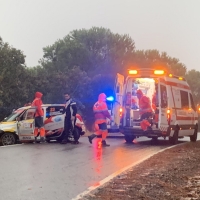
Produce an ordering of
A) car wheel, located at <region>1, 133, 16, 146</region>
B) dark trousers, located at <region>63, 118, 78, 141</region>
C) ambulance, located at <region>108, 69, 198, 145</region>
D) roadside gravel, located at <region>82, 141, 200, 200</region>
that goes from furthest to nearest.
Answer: ambulance, located at <region>108, 69, 198, 145</region>
dark trousers, located at <region>63, 118, 78, 141</region>
car wheel, located at <region>1, 133, 16, 146</region>
roadside gravel, located at <region>82, 141, 200, 200</region>

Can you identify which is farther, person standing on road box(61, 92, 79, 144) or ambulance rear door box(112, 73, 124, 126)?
ambulance rear door box(112, 73, 124, 126)

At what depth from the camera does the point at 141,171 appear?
11289 mm

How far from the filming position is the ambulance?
64.1 feet

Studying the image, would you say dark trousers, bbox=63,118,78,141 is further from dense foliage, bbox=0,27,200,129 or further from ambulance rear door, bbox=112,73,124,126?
dense foliage, bbox=0,27,200,129

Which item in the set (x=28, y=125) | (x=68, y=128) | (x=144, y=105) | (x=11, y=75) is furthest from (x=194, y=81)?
(x=28, y=125)

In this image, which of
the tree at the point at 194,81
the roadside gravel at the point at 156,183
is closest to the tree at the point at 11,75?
the roadside gravel at the point at 156,183

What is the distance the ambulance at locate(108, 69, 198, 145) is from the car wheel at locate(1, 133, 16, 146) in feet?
13.4

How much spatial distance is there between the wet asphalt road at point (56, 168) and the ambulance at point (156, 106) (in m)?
2.10

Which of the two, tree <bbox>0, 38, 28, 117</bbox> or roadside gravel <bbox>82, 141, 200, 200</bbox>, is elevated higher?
tree <bbox>0, 38, 28, 117</bbox>

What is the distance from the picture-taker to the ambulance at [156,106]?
19.5m

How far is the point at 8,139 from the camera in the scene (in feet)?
62.6

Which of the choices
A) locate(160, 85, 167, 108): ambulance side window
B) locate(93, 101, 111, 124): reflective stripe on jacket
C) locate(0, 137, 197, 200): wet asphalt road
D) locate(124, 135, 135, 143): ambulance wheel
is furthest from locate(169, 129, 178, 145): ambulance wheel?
locate(93, 101, 111, 124): reflective stripe on jacket

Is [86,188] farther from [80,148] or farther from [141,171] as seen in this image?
[80,148]

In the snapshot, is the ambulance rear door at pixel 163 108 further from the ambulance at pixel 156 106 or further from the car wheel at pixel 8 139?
the car wheel at pixel 8 139
